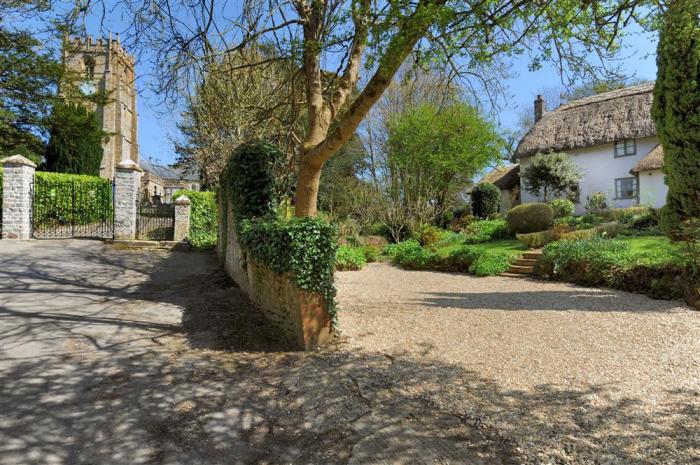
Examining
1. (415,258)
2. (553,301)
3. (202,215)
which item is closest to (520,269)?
(415,258)

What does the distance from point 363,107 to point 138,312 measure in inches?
170

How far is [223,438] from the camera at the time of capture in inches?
109

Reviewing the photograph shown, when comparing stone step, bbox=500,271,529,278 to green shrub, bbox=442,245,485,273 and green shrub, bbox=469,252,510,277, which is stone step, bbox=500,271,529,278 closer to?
green shrub, bbox=469,252,510,277

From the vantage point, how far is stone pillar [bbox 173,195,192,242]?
44.7ft

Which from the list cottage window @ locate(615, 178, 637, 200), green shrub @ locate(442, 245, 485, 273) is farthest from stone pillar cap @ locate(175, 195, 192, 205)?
cottage window @ locate(615, 178, 637, 200)

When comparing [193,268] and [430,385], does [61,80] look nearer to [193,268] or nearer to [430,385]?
[193,268]

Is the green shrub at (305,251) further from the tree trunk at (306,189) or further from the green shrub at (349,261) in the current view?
the green shrub at (349,261)

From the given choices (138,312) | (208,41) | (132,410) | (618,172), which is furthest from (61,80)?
(618,172)

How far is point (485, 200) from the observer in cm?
2231

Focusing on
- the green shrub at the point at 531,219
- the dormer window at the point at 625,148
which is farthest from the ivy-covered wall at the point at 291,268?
the dormer window at the point at 625,148

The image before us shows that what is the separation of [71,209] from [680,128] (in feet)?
57.3

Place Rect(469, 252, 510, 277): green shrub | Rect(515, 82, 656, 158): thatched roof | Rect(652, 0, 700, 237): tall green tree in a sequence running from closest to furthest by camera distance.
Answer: Rect(652, 0, 700, 237): tall green tree, Rect(469, 252, 510, 277): green shrub, Rect(515, 82, 656, 158): thatched roof

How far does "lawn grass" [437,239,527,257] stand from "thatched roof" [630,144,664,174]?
30.9 feet

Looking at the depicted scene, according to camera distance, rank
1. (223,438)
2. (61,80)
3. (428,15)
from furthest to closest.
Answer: (61,80) < (428,15) < (223,438)
